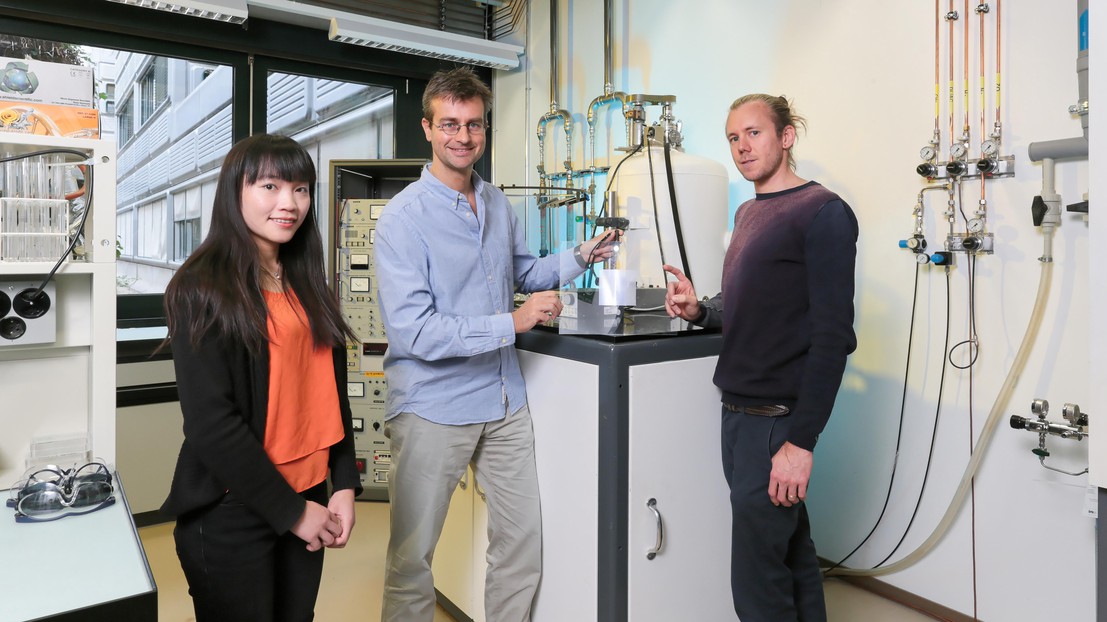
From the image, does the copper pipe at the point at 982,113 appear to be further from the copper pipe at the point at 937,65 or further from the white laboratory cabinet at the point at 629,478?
the white laboratory cabinet at the point at 629,478

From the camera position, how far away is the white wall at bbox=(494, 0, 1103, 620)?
180cm

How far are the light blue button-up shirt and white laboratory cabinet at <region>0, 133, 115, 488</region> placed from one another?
0.53m

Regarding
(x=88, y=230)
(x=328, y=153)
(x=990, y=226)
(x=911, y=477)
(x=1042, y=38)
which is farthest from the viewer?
(x=328, y=153)

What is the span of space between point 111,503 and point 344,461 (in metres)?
0.36

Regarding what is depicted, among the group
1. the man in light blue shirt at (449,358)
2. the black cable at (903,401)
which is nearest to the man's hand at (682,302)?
the man in light blue shirt at (449,358)

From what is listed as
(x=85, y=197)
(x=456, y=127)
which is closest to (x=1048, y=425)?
(x=456, y=127)

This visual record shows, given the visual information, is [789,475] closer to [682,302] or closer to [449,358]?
[682,302]

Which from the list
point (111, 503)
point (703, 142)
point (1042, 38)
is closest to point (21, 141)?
point (111, 503)

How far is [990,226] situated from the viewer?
6.34ft

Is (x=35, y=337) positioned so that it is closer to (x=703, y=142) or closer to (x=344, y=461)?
(x=344, y=461)

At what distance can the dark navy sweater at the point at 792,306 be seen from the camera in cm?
136

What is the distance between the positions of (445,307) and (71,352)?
0.78 m

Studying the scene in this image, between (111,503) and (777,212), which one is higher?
(777,212)

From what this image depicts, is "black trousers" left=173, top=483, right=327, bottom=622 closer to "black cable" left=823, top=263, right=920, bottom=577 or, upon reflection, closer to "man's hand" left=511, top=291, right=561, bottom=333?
"man's hand" left=511, top=291, right=561, bottom=333
